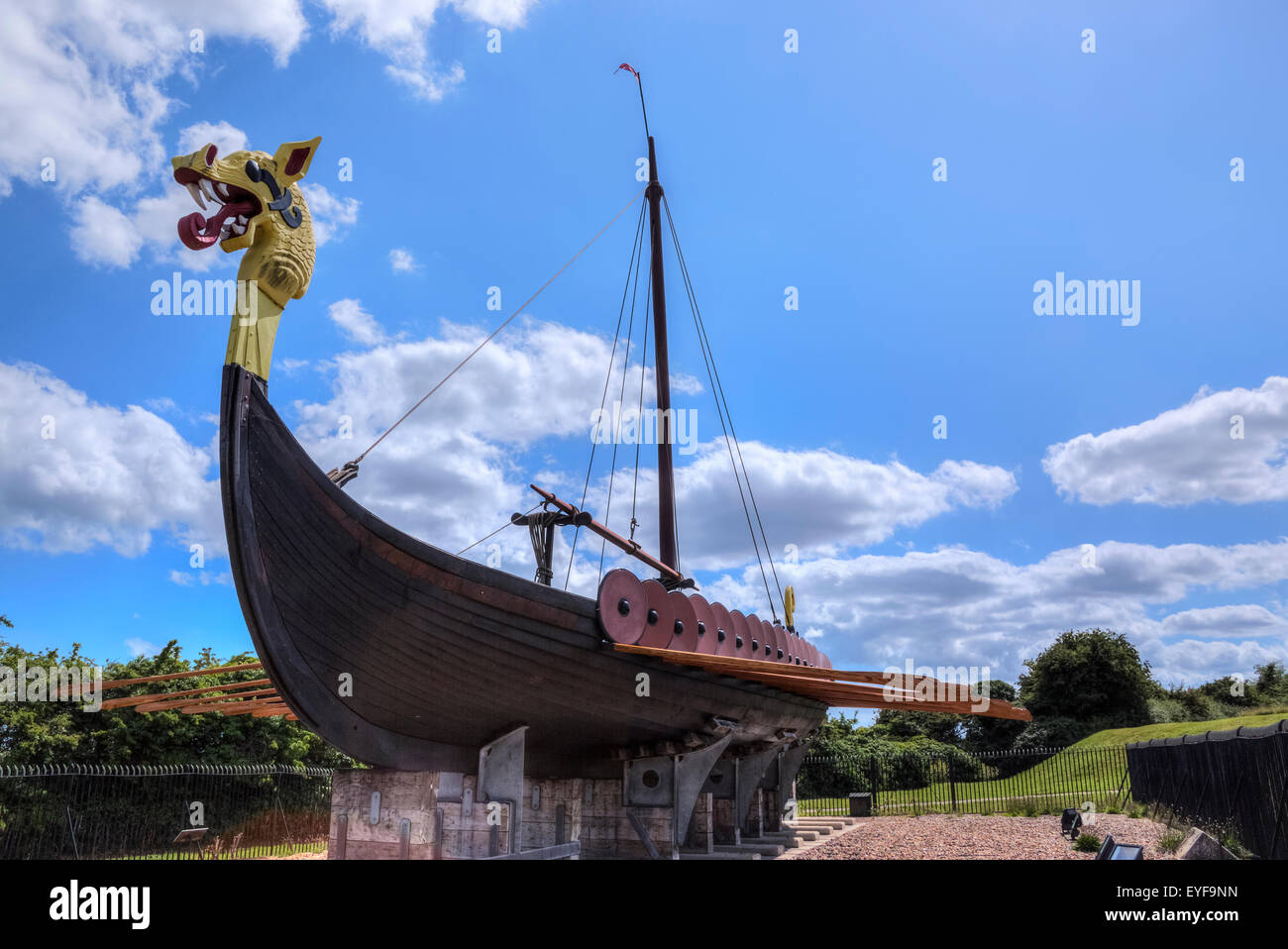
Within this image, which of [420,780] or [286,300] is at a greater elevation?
[286,300]

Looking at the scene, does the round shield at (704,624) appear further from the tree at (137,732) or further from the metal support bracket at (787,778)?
the tree at (137,732)

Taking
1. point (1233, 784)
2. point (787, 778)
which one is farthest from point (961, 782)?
point (1233, 784)

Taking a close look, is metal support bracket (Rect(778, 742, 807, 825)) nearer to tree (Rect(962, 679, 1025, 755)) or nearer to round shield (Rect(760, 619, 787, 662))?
round shield (Rect(760, 619, 787, 662))

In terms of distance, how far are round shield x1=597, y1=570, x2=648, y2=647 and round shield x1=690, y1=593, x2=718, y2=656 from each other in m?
1.03

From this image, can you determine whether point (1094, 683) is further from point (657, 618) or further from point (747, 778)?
point (657, 618)

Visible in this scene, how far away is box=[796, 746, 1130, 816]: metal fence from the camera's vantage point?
19.0 m

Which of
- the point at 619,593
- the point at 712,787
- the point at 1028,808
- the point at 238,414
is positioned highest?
the point at 238,414

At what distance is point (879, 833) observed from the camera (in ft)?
47.3

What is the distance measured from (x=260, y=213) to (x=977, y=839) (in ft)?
39.5

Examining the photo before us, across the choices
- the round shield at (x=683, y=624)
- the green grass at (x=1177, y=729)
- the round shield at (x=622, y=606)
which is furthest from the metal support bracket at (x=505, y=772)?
the green grass at (x=1177, y=729)
